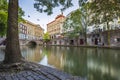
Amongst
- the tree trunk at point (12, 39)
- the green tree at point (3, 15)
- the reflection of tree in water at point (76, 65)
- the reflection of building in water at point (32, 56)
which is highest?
the green tree at point (3, 15)

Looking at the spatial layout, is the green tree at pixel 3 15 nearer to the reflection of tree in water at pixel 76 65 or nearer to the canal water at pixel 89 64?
the canal water at pixel 89 64

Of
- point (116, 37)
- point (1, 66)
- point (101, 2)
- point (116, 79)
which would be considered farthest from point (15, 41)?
point (116, 37)

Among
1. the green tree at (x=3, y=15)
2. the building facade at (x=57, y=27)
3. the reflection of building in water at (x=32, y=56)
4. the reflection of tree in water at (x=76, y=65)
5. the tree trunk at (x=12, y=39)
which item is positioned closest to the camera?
the tree trunk at (x=12, y=39)

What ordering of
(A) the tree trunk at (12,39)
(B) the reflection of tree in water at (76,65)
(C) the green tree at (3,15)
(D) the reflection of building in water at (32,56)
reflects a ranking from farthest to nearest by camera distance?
(C) the green tree at (3,15) → (D) the reflection of building in water at (32,56) → (B) the reflection of tree in water at (76,65) → (A) the tree trunk at (12,39)

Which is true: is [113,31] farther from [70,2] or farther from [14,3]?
[14,3]

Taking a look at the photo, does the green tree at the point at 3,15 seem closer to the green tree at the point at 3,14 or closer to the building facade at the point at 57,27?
the green tree at the point at 3,14

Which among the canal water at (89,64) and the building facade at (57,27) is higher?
the building facade at (57,27)

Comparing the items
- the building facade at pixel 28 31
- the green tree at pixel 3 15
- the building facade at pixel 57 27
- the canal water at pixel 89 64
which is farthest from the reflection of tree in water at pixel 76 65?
the building facade at pixel 57 27

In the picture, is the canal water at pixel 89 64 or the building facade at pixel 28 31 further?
the building facade at pixel 28 31

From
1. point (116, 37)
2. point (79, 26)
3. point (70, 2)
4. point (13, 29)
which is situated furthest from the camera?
point (79, 26)

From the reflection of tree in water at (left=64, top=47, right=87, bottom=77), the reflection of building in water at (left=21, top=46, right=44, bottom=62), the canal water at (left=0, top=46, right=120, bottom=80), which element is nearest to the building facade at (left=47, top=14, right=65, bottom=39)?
the reflection of building in water at (left=21, top=46, right=44, bottom=62)

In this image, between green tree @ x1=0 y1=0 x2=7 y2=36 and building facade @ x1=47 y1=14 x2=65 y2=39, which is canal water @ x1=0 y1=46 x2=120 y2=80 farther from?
building facade @ x1=47 y1=14 x2=65 y2=39

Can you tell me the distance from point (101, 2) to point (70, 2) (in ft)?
7.08

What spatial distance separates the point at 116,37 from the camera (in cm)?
3800
